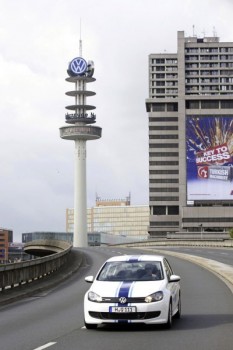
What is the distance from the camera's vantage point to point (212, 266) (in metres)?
39.0

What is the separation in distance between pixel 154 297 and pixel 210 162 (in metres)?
151

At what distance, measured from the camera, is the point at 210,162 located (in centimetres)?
16300

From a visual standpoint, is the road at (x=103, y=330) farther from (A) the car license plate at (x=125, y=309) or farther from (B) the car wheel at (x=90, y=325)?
(A) the car license plate at (x=125, y=309)

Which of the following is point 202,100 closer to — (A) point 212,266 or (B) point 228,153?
(B) point 228,153

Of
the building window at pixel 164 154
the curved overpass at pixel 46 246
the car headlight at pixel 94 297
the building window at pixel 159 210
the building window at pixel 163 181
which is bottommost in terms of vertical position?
the curved overpass at pixel 46 246

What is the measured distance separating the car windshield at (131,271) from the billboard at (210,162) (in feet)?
489

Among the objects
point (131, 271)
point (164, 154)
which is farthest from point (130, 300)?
point (164, 154)

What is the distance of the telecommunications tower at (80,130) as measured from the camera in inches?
6137

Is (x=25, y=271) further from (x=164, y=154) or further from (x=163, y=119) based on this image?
(x=164, y=154)

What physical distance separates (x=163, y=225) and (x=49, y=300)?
16436cm

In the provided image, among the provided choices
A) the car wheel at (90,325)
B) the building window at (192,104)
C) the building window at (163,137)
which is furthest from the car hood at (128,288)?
the building window at (163,137)

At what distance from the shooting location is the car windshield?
14195 millimetres

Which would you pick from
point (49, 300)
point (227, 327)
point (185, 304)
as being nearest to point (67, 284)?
point (49, 300)

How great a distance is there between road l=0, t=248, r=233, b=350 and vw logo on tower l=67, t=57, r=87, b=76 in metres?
141
